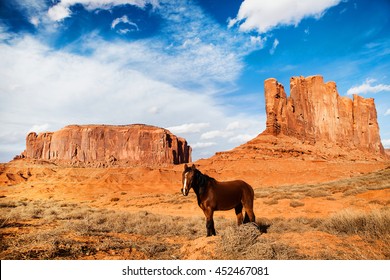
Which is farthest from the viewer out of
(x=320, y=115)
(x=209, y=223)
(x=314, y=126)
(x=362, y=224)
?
(x=320, y=115)

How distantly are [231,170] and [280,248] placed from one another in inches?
2036

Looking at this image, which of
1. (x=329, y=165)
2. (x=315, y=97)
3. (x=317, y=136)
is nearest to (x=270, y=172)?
A: (x=329, y=165)

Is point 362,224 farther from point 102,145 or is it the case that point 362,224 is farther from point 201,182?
point 102,145

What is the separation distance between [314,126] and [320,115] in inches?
231

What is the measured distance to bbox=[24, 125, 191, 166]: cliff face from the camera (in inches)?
4889

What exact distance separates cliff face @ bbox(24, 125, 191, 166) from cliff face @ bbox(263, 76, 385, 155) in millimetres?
63023

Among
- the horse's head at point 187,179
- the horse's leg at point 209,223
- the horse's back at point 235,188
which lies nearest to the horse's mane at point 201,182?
the horse's head at point 187,179

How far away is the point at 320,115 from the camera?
311ft

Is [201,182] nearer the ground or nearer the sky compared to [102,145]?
nearer the ground

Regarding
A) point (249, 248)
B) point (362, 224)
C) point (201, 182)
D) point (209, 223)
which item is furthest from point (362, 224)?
point (201, 182)

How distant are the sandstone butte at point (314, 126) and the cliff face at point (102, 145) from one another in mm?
62692

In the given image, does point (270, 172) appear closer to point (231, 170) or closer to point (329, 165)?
point (231, 170)

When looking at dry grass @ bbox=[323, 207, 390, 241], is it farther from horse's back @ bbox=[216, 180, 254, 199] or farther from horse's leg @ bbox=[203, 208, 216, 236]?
horse's leg @ bbox=[203, 208, 216, 236]

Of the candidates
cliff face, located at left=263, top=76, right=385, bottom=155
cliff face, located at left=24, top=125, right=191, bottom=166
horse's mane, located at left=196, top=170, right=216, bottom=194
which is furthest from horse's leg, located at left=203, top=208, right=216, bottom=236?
cliff face, located at left=24, top=125, right=191, bottom=166
